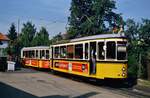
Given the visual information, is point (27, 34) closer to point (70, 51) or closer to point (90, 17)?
Result: point (90, 17)

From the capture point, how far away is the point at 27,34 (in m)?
84.2

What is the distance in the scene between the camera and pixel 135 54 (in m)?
28.7

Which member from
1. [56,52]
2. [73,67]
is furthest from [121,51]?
[56,52]

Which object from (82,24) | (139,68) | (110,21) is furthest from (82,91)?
(110,21)

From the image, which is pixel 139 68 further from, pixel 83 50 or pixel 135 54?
pixel 83 50

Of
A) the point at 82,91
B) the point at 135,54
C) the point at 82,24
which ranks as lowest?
the point at 82,91

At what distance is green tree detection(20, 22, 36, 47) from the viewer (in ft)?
248

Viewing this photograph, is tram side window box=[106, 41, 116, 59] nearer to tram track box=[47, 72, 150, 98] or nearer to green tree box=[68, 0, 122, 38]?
tram track box=[47, 72, 150, 98]

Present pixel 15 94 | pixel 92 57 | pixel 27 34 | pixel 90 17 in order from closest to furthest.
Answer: pixel 15 94, pixel 92 57, pixel 90 17, pixel 27 34

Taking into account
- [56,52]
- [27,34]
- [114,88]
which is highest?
[27,34]

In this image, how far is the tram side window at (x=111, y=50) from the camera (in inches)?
813

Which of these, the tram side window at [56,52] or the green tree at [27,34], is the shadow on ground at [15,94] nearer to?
the tram side window at [56,52]

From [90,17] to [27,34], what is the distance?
91.6 ft

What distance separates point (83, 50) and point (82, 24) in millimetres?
34886
